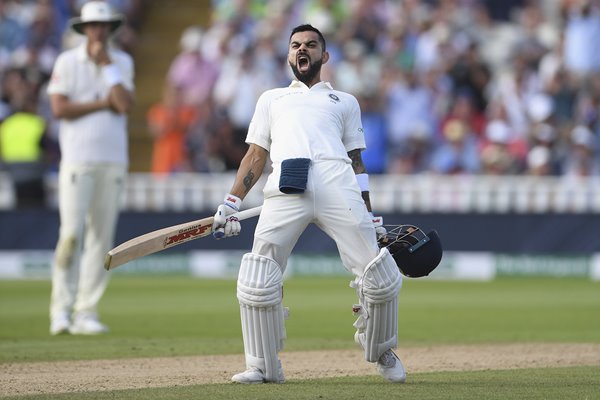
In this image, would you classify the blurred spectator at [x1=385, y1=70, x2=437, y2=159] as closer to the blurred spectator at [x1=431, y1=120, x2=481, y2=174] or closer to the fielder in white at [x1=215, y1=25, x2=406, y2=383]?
the blurred spectator at [x1=431, y1=120, x2=481, y2=174]

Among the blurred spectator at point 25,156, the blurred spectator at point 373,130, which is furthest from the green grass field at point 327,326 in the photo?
the blurred spectator at point 373,130

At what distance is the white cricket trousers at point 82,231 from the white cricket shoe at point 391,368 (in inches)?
145

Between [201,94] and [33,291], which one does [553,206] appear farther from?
[33,291]

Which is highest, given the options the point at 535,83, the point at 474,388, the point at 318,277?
the point at 535,83

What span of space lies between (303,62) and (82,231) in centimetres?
369

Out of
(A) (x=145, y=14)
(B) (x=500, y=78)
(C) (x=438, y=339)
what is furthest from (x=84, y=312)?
(A) (x=145, y=14)

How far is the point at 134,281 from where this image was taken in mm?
16062

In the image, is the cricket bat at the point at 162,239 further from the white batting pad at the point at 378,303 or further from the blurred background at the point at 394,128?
the blurred background at the point at 394,128

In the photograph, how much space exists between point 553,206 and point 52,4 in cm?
782

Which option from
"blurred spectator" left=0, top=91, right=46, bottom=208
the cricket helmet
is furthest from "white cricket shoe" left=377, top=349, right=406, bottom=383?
"blurred spectator" left=0, top=91, right=46, bottom=208

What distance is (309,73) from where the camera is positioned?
704cm

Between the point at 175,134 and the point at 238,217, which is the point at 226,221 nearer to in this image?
the point at 238,217

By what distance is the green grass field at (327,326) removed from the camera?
22.1ft

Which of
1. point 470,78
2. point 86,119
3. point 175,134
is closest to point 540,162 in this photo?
point 470,78
